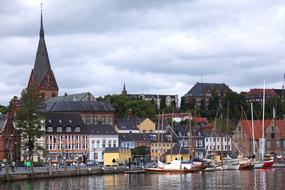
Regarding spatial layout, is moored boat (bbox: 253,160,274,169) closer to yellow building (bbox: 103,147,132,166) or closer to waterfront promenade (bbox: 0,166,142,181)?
waterfront promenade (bbox: 0,166,142,181)

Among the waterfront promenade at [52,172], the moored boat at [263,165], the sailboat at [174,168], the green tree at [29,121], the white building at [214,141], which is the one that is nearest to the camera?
the waterfront promenade at [52,172]

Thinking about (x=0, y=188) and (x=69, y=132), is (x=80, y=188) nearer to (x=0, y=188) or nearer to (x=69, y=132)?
(x=0, y=188)

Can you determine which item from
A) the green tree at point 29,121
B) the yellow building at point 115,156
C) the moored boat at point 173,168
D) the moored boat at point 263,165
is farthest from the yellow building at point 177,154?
the green tree at point 29,121

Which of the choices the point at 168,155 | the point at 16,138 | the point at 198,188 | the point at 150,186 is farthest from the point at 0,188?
the point at 168,155

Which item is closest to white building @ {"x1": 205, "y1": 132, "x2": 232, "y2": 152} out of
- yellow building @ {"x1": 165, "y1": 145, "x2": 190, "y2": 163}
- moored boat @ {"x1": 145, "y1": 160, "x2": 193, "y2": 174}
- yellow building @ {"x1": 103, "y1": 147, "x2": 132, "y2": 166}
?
yellow building @ {"x1": 165, "y1": 145, "x2": 190, "y2": 163}

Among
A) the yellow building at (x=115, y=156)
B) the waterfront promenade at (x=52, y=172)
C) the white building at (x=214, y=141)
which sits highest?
the white building at (x=214, y=141)

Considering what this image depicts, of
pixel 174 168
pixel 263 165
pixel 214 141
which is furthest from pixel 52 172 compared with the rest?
pixel 214 141

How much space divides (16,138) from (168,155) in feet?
93.0

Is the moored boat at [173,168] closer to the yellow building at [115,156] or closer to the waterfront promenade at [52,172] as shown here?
the waterfront promenade at [52,172]

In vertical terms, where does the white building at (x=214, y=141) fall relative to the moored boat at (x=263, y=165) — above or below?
above

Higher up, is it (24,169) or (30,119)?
(30,119)

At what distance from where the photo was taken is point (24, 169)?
10538cm

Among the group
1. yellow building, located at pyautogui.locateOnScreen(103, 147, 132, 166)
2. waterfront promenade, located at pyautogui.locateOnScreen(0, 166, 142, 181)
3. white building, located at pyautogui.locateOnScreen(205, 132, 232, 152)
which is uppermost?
white building, located at pyautogui.locateOnScreen(205, 132, 232, 152)

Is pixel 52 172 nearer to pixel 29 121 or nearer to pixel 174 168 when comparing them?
pixel 29 121
